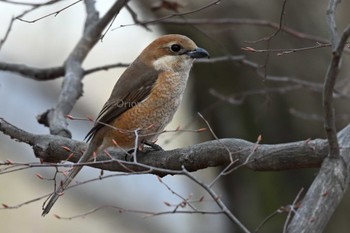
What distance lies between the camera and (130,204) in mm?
8867

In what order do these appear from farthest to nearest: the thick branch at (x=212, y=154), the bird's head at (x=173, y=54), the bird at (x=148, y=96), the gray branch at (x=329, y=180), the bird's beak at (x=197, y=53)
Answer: the bird's head at (x=173, y=54), the bird's beak at (x=197, y=53), the bird at (x=148, y=96), the thick branch at (x=212, y=154), the gray branch at (x=329, y=180)

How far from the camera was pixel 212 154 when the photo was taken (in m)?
3.83

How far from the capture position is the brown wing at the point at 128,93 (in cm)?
504

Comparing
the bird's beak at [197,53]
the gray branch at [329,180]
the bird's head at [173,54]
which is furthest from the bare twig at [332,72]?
the bird's head at [173,54]

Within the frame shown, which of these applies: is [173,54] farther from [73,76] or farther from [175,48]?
[73,76]

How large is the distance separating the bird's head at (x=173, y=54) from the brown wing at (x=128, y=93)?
0.25ft

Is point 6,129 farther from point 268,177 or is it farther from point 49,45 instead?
point 49,45

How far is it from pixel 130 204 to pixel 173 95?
3980 mm

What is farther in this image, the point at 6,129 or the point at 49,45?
the point at 49,45

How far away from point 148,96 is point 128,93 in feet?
0.51

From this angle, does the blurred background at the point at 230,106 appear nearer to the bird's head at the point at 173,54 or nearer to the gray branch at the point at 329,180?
the bird's head at the point at 173,54

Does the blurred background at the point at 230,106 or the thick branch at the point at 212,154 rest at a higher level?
the thick branch at the point at 212,154

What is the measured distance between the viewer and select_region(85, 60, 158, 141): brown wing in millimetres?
5043

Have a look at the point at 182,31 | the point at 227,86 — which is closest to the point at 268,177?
the point at 227,86
